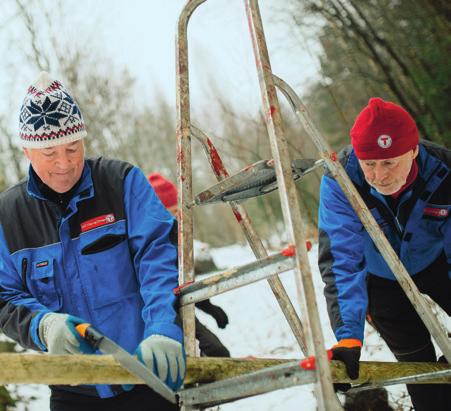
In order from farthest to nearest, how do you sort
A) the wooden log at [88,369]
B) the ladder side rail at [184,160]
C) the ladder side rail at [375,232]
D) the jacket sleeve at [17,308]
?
the ladder side rail at [375,232]
the ladder side rail at [184,160]
the jacket sleeve at [17,308]
the wooden log at [88,369]

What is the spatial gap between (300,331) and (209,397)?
675mm

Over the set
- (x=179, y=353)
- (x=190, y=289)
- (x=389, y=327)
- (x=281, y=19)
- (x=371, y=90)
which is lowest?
(x=389, y=327)

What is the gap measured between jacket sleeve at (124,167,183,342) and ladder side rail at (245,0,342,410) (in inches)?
20.3

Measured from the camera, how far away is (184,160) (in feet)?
5.94

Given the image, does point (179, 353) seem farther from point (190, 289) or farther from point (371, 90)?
point (371, 90)

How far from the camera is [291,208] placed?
1287mm

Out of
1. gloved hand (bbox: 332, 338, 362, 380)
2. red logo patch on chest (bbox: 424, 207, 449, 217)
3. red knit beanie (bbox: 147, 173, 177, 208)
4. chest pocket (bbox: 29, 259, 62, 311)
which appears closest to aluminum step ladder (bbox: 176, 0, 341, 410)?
gloved hand (bbox: 332, 338, 362, 380)

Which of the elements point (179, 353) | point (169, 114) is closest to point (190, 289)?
point (179, 353)

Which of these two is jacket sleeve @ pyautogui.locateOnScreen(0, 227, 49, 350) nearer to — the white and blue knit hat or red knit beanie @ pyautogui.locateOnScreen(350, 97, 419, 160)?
the white and blue knit hat

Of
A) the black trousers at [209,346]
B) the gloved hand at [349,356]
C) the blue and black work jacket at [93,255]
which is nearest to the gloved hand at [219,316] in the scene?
the black trousers at [209,346]

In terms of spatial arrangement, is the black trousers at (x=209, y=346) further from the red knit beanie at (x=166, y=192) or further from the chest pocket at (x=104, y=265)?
the chest pocket at (x=104, y=265)

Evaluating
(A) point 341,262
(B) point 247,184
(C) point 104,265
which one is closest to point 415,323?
(A) point 341,262

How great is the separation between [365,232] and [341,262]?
0.96 ft

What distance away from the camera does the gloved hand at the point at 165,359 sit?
1.32 m
